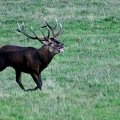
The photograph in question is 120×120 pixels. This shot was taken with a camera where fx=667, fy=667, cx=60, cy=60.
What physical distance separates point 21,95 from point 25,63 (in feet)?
3.64

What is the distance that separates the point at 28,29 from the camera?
74.4 ft

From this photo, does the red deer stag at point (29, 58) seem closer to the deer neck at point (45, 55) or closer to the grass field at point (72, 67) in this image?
the deer neck at point (45, 55)

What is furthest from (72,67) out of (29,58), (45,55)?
→ (29,58)

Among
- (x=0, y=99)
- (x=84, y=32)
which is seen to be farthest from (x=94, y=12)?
(x=0, y=99)

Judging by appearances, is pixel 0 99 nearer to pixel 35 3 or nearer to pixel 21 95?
pixel 21 95

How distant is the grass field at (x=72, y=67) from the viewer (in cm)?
1156

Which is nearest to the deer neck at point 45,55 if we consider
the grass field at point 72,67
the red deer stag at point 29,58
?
the red deer stag at point 29,58

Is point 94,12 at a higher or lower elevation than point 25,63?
lower

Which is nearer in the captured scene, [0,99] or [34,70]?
[0,99]

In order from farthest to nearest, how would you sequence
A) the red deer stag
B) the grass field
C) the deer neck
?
the deer neck
the red deer stag
the grass field

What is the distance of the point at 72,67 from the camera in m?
16.4

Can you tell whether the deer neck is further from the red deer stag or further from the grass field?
the grass field

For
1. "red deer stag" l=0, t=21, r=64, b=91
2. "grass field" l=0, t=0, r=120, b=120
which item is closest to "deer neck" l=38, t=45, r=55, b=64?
"red deer stag" l=0, t=21, r=64, b=91

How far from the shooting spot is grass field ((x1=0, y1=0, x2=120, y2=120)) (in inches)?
455
